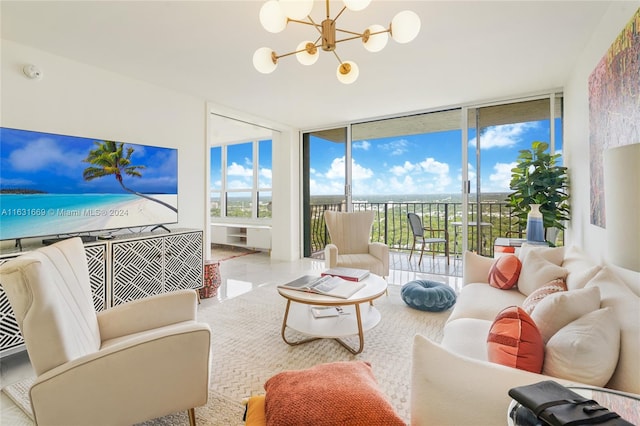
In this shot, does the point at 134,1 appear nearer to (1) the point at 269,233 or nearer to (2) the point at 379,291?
(2) the point at 379,291

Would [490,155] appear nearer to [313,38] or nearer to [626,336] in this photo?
[313,38]

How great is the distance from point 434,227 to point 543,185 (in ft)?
9.32

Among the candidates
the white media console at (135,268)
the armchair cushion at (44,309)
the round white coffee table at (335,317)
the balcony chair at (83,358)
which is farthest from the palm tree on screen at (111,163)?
the round white coffee table at (335,317)

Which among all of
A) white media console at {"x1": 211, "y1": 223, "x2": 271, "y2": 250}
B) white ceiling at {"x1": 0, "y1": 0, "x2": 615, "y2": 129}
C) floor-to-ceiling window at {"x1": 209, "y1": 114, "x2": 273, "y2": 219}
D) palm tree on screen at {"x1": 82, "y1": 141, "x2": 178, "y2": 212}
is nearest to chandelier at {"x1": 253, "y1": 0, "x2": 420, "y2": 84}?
white ceiling at {"x1": 0, "y1": 0, "x2": 615, "y2": 129}

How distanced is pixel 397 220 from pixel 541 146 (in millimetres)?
3358


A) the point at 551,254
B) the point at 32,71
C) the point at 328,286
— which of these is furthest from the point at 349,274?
the point at 32,71

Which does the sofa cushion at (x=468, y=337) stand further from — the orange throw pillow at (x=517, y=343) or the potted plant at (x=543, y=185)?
the potted plant at (x=543, y=185)

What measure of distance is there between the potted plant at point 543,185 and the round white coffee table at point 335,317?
1943 mm

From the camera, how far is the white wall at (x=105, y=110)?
246cm

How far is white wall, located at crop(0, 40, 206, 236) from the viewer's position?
246 centimetres

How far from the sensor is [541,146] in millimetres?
3178

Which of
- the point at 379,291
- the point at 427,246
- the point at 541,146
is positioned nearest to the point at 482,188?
the point at 541,146

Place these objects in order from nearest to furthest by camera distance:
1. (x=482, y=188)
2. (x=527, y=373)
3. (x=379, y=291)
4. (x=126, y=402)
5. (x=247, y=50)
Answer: (x=527, y=373) < (x=126, y=402) < (x=379, y=291) < (x=247, y=50) < (x=482, y=188)

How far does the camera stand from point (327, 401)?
0.95m
